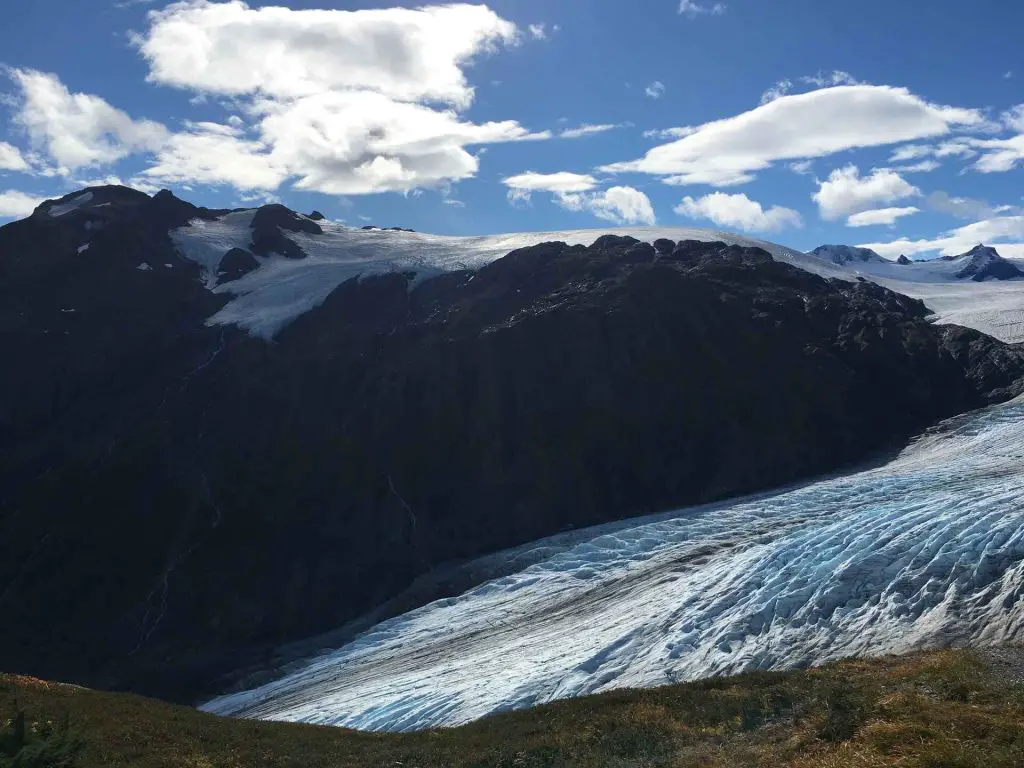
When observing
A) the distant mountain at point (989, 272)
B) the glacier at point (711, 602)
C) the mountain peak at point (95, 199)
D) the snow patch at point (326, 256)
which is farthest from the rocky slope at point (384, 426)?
the distant mountain at point (989, 272)

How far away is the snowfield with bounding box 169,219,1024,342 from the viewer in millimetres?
102938

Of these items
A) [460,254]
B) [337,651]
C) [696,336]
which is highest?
[460,254]

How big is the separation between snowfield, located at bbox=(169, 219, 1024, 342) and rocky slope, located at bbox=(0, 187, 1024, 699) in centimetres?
470

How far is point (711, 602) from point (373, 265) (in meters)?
77.4

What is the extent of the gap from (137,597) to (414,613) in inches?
1035

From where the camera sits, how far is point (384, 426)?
8456 centimetres

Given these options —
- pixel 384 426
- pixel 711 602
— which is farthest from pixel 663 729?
pixel 384 426

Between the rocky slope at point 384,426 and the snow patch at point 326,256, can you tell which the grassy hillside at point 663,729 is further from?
the snow patch at point 326,256

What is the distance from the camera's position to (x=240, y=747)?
90.3 ft

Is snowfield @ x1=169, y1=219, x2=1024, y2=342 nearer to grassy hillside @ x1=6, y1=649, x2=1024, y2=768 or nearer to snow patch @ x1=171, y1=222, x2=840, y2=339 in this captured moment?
snow patch @ x1=171, y1=222, x2=840, y2=339

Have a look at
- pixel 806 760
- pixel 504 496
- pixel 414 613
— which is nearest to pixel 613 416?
pixel 504 496

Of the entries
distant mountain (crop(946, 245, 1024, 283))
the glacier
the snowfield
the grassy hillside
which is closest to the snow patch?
the snowfield

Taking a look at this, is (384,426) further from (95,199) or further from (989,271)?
(989,271)

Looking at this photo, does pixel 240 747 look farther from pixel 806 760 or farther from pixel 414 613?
pixel 414 613
